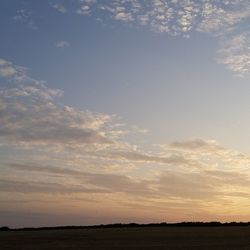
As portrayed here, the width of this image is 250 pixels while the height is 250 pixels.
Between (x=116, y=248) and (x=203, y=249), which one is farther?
(x=116, y=248)

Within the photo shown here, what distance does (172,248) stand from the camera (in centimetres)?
3606

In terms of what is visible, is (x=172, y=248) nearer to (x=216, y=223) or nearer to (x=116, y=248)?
(x=116, y=248)

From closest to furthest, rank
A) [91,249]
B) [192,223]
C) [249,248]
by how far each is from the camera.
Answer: [249,248]
[91,249]
[192,223]

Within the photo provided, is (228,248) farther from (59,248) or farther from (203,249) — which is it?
(59,248)

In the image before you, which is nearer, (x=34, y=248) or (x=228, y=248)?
(x=228, y=248)

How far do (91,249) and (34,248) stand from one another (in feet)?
15.5

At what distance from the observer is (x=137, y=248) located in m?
37.1

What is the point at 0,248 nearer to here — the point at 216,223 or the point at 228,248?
the point at 228,248

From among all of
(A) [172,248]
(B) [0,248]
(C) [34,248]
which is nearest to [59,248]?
(C) [34,248]

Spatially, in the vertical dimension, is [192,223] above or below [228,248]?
above

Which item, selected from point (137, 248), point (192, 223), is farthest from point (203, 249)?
point (192, 223)

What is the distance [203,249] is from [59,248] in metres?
10.4

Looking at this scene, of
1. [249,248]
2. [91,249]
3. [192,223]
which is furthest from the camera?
[192,223]

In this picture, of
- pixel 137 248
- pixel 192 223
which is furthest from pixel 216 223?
pixel 137 248
